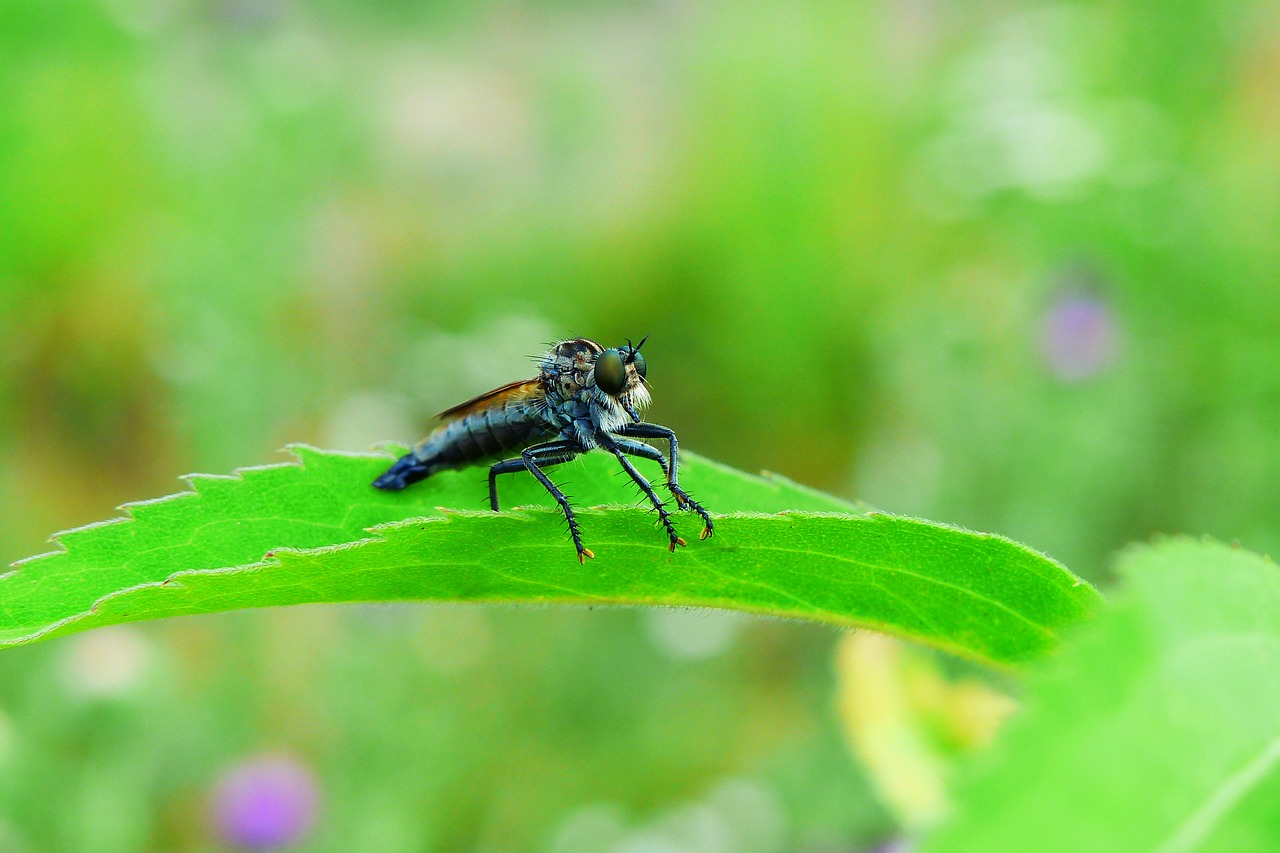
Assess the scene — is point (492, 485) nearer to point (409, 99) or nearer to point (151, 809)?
point (151, 809)

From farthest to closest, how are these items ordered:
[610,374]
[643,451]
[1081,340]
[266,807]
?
[1081,340] → [266,807] → [610,374] → [643,451]

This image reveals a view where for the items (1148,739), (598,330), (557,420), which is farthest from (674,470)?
(598,330)

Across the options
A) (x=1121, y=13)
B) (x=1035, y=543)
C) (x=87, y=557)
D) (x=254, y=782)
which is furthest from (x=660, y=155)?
(x=87, y=557)

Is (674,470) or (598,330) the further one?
(598,330)

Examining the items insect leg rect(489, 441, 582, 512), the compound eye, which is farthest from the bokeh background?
the compound eye

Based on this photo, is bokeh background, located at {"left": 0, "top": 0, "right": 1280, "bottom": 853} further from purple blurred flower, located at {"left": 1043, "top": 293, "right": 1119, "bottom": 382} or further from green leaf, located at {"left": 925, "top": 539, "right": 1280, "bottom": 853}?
green leaf, located at {"left": 925, "top": 539, "right": 1280, "bottom": 853}

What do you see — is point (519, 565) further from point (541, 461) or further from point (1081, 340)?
point (1081, 340)

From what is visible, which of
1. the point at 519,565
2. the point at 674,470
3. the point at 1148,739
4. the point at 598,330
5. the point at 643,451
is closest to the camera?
the point at 1148,739

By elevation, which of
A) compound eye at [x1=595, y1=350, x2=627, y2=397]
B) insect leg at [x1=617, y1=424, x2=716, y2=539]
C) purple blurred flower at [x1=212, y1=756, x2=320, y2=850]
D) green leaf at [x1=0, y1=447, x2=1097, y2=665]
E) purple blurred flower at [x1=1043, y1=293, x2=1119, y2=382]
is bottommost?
green leaf at [x1=0, y1=447, x2=1097, y2=665]
